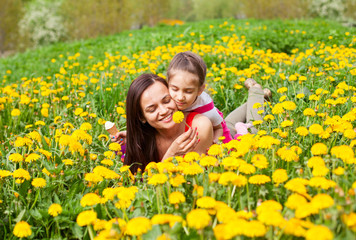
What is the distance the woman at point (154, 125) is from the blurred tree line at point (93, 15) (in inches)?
628

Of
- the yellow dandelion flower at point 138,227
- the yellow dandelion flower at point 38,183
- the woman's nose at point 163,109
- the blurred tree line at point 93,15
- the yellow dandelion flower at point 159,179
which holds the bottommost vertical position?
the yellow dandelion flower at point 38,183

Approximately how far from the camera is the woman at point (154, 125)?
95.0 inches

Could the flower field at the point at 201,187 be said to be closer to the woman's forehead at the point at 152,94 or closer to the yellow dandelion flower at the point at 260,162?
the yellow dandelion flower at the point at 260,162

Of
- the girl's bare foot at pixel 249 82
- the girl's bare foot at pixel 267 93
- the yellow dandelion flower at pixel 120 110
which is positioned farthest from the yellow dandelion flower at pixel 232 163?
the girl's bare foot at pixel 249 82

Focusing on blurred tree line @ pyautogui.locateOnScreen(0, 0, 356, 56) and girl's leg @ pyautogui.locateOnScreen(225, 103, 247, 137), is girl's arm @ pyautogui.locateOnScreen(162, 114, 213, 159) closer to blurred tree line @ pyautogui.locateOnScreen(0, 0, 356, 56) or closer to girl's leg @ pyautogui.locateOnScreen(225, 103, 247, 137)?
girl's leg @ pyautogui.locateOnScreen(225, 103, 247, 137)

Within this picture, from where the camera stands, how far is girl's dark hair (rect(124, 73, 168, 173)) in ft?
8.17

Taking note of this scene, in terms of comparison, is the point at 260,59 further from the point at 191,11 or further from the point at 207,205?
the point at 191,11

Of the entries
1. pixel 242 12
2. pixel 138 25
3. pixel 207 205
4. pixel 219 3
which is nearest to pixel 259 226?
pixel 207 205

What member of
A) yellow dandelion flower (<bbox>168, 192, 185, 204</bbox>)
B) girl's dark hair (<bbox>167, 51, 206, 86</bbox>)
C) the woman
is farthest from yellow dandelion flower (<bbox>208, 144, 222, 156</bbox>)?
girl's dark hair (<bbox>167, 51, 206, 86</bbox>)

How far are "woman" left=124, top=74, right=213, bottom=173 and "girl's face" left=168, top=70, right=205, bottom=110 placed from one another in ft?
0.18

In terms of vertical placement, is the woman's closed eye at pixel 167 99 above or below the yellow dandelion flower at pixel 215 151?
above

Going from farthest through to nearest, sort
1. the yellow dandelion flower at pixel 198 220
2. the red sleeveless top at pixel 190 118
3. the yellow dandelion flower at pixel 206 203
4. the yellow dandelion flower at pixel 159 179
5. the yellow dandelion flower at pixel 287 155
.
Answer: the red sleeveless top at pixel 190 118 < the yellow dandelion flower at pixel 287 155 < the yellow dandelion flower at pixel 159 179 < the yellow dandelion flower at pixel 206 203 < the yellow dandelion flower at pixel 198 220

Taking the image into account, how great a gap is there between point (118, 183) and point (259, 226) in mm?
1099

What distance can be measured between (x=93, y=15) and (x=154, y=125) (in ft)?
55.0
